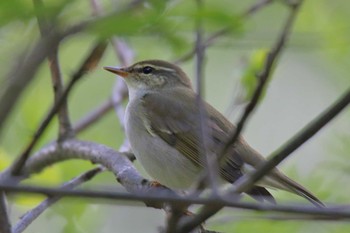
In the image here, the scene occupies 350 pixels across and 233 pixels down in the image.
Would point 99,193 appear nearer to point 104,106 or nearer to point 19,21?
point 19,21

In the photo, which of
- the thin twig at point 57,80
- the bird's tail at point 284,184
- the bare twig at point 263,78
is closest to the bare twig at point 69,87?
the thin twig at point 57,80

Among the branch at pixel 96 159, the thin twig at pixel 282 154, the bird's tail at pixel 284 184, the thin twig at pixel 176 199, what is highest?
the bird's tail at pixel 284 184

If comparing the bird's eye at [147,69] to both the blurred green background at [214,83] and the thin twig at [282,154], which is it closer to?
the blurred green background at [214,83]

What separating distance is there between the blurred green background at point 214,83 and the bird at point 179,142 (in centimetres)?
22

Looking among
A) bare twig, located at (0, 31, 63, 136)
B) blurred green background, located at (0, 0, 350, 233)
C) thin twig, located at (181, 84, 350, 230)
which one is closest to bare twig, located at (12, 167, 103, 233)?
blurred green background, located at (0, 0, 350, 233)

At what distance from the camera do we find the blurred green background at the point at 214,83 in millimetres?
2363

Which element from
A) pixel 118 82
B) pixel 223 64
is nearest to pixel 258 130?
pixel 223 64

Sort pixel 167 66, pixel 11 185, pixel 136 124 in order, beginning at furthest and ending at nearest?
pixel 167 66 → pixel 136 124 → pixel 11 185

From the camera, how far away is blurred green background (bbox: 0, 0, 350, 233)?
7.75ft

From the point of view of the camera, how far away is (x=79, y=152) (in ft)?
15.2

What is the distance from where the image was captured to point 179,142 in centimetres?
508

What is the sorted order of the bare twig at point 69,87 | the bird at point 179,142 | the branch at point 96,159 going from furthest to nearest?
the bird at point 179,142 < the branch at point 96,159 < the bare twig at point 69,87

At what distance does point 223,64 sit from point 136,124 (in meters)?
4.14

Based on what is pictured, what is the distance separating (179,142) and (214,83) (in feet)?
14.0
